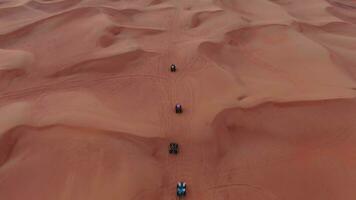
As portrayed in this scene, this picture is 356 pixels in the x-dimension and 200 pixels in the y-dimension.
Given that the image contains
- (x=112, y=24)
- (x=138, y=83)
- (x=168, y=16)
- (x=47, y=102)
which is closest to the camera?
(x=47, y=102)

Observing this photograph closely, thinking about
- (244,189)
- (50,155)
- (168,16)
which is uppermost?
(168,16)

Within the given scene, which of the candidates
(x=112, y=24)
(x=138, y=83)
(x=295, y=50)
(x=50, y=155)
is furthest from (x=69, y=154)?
(x=295, y=50)

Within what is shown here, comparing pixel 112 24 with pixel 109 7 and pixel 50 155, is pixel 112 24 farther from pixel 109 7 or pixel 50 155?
pixel 50 155

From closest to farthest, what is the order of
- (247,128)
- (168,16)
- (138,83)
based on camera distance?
(247,128) < (138,83) < (168,16)

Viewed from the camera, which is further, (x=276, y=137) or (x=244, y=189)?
(x=276, y=137)

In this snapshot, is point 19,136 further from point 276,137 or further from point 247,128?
point 276,137

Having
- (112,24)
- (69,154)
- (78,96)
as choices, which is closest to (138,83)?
(78,96)

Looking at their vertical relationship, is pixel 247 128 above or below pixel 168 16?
below
